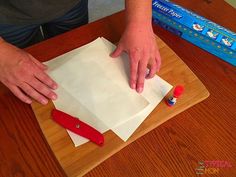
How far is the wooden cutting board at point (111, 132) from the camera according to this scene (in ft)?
1.65

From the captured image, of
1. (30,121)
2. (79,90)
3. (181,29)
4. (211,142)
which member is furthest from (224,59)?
(30,121)

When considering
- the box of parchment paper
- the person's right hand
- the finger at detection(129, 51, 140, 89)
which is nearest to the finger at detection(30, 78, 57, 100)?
the person's right hand

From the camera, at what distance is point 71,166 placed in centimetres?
50

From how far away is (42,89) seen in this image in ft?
1.86

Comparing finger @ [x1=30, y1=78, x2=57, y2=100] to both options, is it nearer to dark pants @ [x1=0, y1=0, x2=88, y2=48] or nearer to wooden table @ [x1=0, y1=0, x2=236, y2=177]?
wooden table @ [x1=0, y1=0, x2=236, y2=177]

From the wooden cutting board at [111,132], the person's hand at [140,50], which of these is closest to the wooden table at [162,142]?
the wooden cutting board at [111,132]

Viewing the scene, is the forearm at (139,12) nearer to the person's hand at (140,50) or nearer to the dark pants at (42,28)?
the person's hand at (140,50)

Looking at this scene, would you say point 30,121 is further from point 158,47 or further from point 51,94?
point 158,47

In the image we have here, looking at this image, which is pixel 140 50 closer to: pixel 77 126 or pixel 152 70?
pixel 152 70

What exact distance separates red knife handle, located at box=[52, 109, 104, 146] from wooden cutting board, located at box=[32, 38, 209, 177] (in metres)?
0.01

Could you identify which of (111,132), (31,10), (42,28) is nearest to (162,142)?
(111,132)

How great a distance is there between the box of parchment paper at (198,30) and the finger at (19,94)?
15.9 inches

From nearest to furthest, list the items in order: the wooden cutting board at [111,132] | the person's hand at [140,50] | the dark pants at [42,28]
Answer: the wooden cutting board at [111,132] < the person's hand at [140,50] < the dark pants at [42,28]

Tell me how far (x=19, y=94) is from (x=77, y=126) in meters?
0.15
